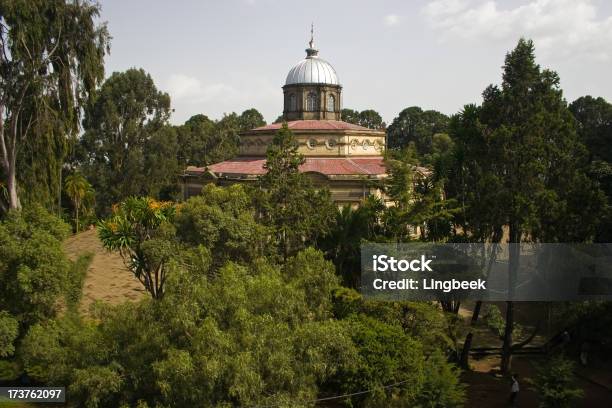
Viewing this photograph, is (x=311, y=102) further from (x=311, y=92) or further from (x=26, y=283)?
(x=26, y=283)

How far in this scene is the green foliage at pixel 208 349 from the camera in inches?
510

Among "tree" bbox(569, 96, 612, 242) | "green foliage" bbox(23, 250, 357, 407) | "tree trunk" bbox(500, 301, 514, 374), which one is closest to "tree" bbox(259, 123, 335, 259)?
"green foliage" bbox(23, 250, 357, 407)

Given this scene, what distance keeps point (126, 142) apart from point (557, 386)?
1696 inches

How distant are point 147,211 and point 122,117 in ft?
104

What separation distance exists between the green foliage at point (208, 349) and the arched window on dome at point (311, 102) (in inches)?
1198

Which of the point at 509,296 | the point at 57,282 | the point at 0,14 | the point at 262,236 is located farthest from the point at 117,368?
the point at 0,14

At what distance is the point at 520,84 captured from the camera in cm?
1986

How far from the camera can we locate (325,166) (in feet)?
123

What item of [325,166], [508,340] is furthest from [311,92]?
[508,340]

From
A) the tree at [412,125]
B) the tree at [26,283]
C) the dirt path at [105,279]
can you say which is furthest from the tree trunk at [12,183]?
the tree at [412,125]

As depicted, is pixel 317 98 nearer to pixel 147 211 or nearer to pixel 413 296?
pixel 147 211

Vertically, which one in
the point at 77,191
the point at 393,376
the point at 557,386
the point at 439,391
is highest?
the point at 77,191

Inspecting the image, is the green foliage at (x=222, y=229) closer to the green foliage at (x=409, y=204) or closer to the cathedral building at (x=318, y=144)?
the green foliage at (x=409, y=204)

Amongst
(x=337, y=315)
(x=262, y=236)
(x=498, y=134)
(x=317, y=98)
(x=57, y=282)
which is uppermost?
(x=317, y=98)
